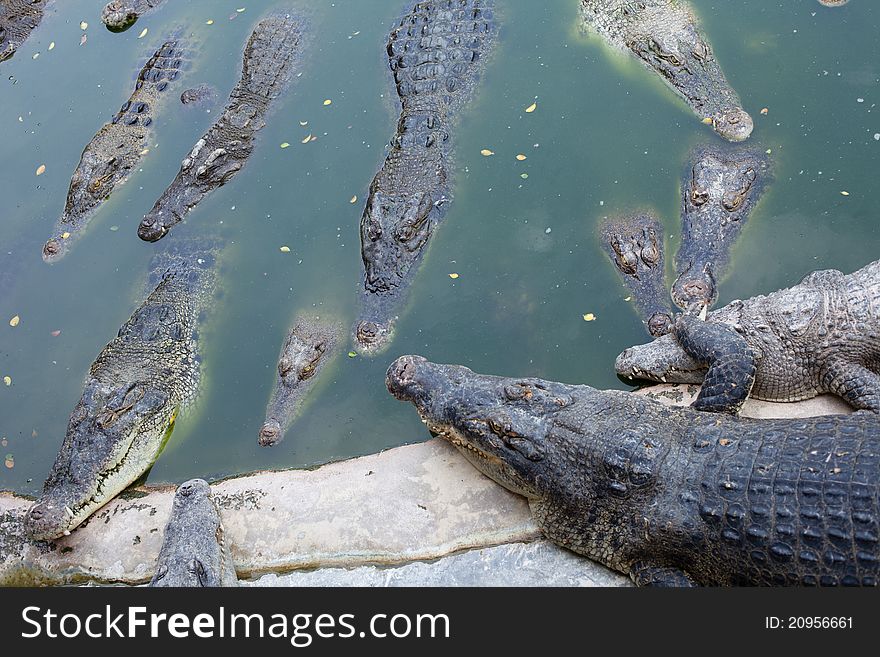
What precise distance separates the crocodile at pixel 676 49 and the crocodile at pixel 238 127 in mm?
3299

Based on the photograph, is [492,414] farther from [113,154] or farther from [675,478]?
[113,154]

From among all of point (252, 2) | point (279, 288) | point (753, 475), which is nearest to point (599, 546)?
point (753, 475)

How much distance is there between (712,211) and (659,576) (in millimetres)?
3117

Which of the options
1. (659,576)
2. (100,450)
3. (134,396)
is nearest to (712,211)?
(659,576)

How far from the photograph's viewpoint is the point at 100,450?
235 inches

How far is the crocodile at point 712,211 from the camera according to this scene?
20.2 feet

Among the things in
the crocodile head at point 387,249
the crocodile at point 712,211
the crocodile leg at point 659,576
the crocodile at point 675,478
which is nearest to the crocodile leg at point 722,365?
the crocodile at point 675,478

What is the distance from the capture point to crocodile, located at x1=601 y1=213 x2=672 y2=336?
6.10m

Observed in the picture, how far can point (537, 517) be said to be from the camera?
5.11m

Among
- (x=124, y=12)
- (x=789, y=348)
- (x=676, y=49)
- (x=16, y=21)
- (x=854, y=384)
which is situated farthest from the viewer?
(x=16, y=21)

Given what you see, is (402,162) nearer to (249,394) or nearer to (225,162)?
(225,162)

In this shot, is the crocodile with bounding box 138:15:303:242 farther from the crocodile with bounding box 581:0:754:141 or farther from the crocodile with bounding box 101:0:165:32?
the crocodile with bounding box 581:0:754:141

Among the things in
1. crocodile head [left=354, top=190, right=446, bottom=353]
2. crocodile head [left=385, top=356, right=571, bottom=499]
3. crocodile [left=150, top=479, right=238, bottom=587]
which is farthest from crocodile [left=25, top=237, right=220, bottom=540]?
crocodile head [left=385, top=356, right=571, bottom=499]

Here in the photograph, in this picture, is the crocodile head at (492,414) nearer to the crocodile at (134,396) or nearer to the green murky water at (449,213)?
the green murky water at (449,213)
